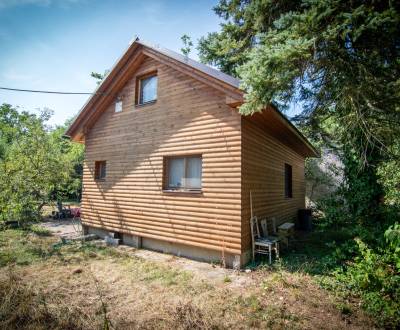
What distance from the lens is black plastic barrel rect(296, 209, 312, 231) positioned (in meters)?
12.0

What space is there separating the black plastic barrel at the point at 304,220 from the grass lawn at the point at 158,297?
5264 mm

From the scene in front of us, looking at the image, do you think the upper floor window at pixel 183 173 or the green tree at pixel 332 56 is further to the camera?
the upper floor window at pixel 183 173

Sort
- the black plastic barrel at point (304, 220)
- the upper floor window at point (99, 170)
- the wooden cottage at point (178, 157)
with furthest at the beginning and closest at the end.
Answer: the black plastic barrel at point (304, 220), the upper floor window at point (99, 170), the wooden cottage at point (178, 157)

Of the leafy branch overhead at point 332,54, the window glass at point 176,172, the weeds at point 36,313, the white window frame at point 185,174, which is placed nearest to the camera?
the weeds at point 36,313

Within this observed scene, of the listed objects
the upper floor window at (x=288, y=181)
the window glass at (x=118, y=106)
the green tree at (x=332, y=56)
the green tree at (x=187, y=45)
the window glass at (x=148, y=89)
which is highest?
the green tree at (x=187, y=45)

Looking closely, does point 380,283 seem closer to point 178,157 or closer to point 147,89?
point 178,157

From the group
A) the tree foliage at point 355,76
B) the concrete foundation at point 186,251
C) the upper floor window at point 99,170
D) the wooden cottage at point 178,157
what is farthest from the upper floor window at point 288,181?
the upper floor window at point 99,170

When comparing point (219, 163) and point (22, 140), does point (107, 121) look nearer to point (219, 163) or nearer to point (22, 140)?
point (219, 163)

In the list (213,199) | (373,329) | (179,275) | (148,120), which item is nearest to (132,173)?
(148,120)

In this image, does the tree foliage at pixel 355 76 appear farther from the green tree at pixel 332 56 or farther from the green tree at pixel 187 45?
the green tree at pixel 187 45

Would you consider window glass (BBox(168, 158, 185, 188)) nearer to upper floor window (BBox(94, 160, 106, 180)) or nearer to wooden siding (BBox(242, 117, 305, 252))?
wooden siding (BBox(242, 117, 305, 252))

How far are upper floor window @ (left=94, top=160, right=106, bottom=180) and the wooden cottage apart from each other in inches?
1.7

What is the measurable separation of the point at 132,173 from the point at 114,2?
17.4 feet

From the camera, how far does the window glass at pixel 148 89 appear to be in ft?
28.8
